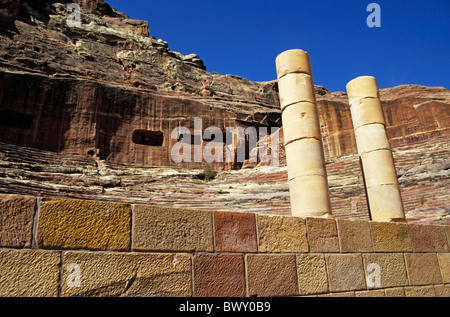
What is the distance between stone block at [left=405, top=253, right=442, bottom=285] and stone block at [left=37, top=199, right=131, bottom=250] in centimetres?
485

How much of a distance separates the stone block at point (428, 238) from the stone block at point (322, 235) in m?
1.95

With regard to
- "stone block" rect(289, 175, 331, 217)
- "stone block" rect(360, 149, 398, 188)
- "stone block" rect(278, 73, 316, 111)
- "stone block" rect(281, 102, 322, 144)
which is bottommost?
"stone block" rect(289, 175, 331, 217)

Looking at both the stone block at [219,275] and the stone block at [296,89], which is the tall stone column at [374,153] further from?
the stone block at [219,275]

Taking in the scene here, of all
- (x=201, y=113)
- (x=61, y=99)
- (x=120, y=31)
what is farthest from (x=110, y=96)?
(x=120, y=31)

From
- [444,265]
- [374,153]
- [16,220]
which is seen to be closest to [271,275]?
[16,220]

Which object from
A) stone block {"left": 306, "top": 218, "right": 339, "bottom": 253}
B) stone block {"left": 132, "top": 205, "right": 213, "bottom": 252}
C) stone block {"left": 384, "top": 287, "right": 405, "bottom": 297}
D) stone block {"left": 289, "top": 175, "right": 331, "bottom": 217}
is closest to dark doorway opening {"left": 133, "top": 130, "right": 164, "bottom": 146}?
stone block {"left": 289, "top": 175, "right": 331, "bottom": 217}

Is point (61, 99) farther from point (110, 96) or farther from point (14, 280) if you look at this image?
point (14, 280)

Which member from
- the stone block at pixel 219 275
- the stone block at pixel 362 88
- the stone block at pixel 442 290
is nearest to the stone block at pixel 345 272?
the stone block at pixel 219 275

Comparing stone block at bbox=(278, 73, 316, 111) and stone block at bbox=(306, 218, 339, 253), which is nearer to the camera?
stone block at bbox=(306, 218, 339, 253)

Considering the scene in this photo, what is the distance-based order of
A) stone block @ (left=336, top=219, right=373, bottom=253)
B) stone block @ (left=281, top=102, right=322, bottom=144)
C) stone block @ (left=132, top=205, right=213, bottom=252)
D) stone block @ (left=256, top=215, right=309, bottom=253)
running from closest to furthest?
1. stone block @ (left=132, top=205, right=213, bottom=252)
2. stone block @ (left=256, top=215, right=309, bottom=253)
3. stone block @ (left=336, top=219, right=373, bottom=253)
4. stone block @ (left=281, top=102, right=322, bottom=144)

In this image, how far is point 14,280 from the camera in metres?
2.84

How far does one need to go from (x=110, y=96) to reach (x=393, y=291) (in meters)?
22.0

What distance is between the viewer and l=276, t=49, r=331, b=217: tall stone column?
22.3ft

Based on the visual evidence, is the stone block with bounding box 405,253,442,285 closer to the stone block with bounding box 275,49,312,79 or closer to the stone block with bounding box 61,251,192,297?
the stone block with bounding box 61,251,192,297
